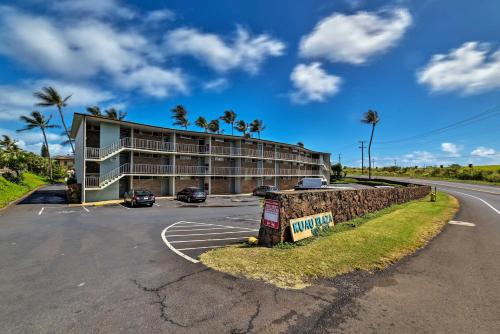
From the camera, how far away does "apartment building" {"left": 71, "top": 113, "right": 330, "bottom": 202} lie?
26.2 m

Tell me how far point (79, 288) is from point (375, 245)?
26.4 ft

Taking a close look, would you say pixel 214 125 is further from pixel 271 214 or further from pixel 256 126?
pixel 271 214

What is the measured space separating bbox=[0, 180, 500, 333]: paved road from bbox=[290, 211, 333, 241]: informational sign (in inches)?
120

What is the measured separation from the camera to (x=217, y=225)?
13602 mm

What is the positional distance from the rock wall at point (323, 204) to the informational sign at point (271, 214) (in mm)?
105

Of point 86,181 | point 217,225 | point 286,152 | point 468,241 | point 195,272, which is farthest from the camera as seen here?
point 286,152

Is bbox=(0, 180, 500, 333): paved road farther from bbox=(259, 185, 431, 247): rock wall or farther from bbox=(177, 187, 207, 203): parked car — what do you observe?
bbox=(177, 187, 207, 203): parked car

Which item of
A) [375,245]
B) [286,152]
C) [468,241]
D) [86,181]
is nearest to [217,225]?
[375,245]

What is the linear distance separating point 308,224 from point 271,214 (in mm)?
1734

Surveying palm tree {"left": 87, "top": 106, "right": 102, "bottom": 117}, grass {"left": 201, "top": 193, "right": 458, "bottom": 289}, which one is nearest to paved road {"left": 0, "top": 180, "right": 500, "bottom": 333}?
grass {"left": 201, "top": 193, "right": 458, "bottom": 289}

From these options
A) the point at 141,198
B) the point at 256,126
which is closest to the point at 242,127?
the point at 256,126

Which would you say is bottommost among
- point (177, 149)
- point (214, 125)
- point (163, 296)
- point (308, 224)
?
point (163, 296)

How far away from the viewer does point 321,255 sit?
7.35 metres

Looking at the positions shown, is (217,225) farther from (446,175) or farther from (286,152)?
(446,175)
